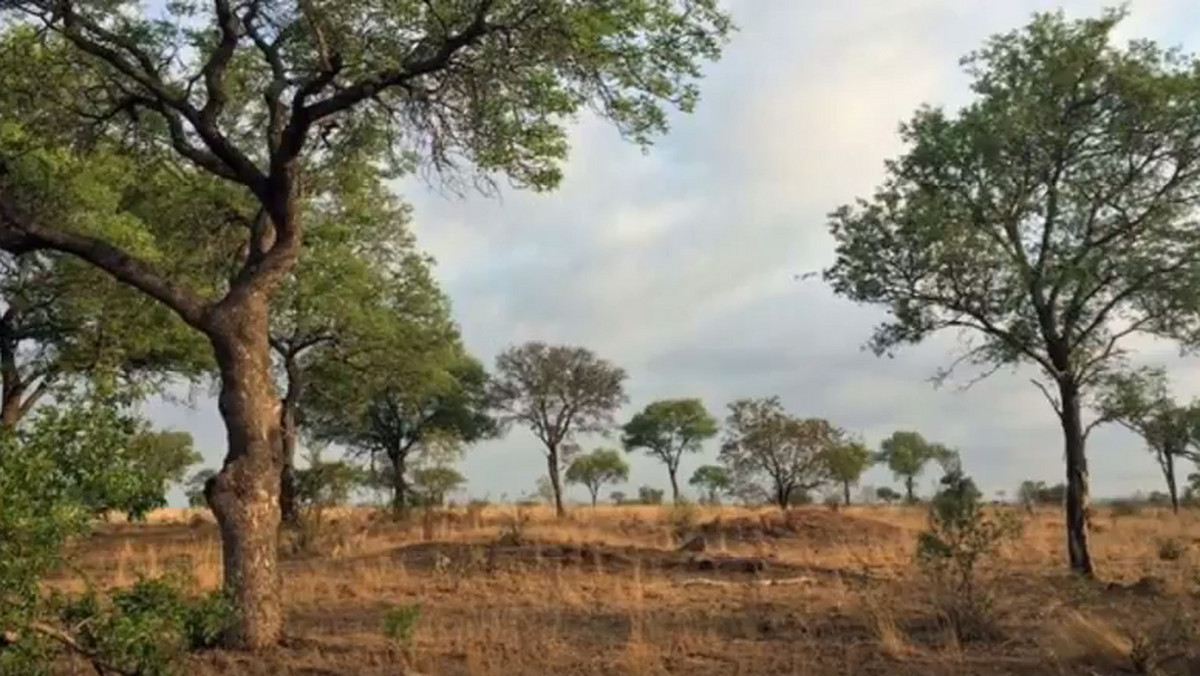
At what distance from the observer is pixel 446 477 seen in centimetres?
4531

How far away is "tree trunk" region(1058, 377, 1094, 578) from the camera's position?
1800 cm

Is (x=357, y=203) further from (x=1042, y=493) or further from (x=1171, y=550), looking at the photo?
(x=1042, y=493)

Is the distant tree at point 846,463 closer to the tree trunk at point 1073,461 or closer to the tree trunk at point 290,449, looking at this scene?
the tree trunk at point 290,449

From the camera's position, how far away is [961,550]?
12.2 meters

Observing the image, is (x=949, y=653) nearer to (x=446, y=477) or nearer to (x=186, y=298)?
(x=186, y=298)

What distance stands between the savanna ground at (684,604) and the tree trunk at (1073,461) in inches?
35.2

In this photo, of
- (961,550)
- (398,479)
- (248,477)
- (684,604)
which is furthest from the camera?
(398,479)

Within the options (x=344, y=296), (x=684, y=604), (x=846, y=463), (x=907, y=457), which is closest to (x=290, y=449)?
(x=344, y=296)

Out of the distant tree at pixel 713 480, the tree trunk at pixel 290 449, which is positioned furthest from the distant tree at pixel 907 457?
the tree trunk at pixel 290 449

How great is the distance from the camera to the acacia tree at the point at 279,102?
9695 millimetres

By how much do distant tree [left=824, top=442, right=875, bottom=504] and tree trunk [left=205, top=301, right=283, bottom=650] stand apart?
38116 millimetres

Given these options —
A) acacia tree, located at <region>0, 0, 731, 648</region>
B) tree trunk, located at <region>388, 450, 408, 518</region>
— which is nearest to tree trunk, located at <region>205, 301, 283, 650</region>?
acacia tree, located at <region>0, 0, 731, 648</region>

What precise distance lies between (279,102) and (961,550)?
7.87m

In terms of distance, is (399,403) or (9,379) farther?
(399,403)
